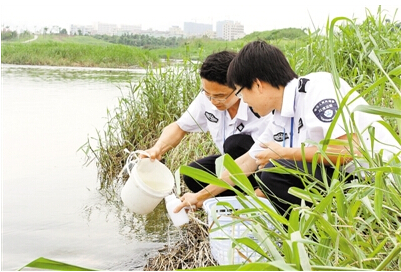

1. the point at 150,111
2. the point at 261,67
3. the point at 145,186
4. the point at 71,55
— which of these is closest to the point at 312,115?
the point at 261,67

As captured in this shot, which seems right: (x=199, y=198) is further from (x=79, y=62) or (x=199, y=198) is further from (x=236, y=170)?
(x=79, y=62)

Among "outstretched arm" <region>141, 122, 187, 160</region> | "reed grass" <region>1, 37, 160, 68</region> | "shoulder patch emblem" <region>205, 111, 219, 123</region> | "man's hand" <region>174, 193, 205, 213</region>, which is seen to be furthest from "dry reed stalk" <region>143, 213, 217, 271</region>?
"reed grass" <region>1, 37, 160, 68</region>

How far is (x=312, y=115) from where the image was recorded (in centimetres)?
207

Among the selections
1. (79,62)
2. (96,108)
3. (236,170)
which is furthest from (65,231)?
(79,62)

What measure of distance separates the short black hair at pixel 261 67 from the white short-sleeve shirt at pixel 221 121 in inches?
21.9

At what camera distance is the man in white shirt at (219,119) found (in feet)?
8.54

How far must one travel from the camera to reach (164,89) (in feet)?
14.5

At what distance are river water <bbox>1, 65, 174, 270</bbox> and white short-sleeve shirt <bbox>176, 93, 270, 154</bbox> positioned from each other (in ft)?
1.94

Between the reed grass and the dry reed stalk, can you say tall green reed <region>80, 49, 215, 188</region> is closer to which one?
the dry reed stalk

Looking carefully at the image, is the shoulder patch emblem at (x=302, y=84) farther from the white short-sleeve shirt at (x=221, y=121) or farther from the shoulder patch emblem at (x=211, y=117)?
the shoulder patch emblem at (x=211, y=117)

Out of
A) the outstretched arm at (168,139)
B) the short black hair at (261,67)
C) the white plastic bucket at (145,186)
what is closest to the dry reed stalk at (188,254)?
the white plastic bucket at (145,186)

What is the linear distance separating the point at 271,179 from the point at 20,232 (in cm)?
175

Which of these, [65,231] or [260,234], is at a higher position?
[260,234]

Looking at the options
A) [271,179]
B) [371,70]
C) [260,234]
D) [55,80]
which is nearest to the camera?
[260,234]
